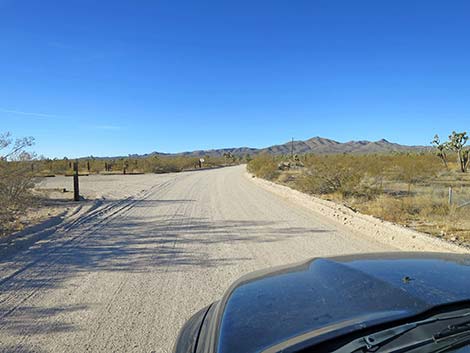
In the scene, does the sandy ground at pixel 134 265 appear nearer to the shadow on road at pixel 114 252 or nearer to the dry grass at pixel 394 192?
the shadow on road at pixel 114 252

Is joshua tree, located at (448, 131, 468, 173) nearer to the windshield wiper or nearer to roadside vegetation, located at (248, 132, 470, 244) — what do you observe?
roadside vegetation, located at (248, 132, 470, 244)

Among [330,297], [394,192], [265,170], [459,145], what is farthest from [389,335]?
[459,145]

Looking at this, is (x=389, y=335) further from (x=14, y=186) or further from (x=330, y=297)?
(x=14, y=186)

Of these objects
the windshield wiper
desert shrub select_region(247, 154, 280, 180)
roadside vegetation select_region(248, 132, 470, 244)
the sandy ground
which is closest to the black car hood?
the windshield wiper

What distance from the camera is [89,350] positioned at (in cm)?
376

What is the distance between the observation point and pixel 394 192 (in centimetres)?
2059

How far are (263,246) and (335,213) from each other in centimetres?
535

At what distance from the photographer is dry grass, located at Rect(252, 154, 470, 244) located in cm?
1130

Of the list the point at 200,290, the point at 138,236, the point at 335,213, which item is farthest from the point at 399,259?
the point at 335,213

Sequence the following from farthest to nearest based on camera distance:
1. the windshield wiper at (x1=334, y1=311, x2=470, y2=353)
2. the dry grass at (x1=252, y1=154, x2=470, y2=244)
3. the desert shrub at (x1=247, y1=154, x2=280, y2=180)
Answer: the desert shrub at (x1=247, y1=154, x2=280, y2=180)
the dry grass at (x1=252, y1=154, x2=470, y2=244)
the windshield wiper at (x1=334, y1=311, x2=470, y2=353)

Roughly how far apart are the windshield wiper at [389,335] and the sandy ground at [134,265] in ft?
8.49

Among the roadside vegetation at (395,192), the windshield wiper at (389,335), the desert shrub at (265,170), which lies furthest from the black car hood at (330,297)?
the desert shrub at (265,170)

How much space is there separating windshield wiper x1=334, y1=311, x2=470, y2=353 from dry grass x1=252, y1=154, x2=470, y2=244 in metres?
7.82

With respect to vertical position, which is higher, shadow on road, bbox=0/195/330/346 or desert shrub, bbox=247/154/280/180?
desert shrub, bbox=247/154/280/180
